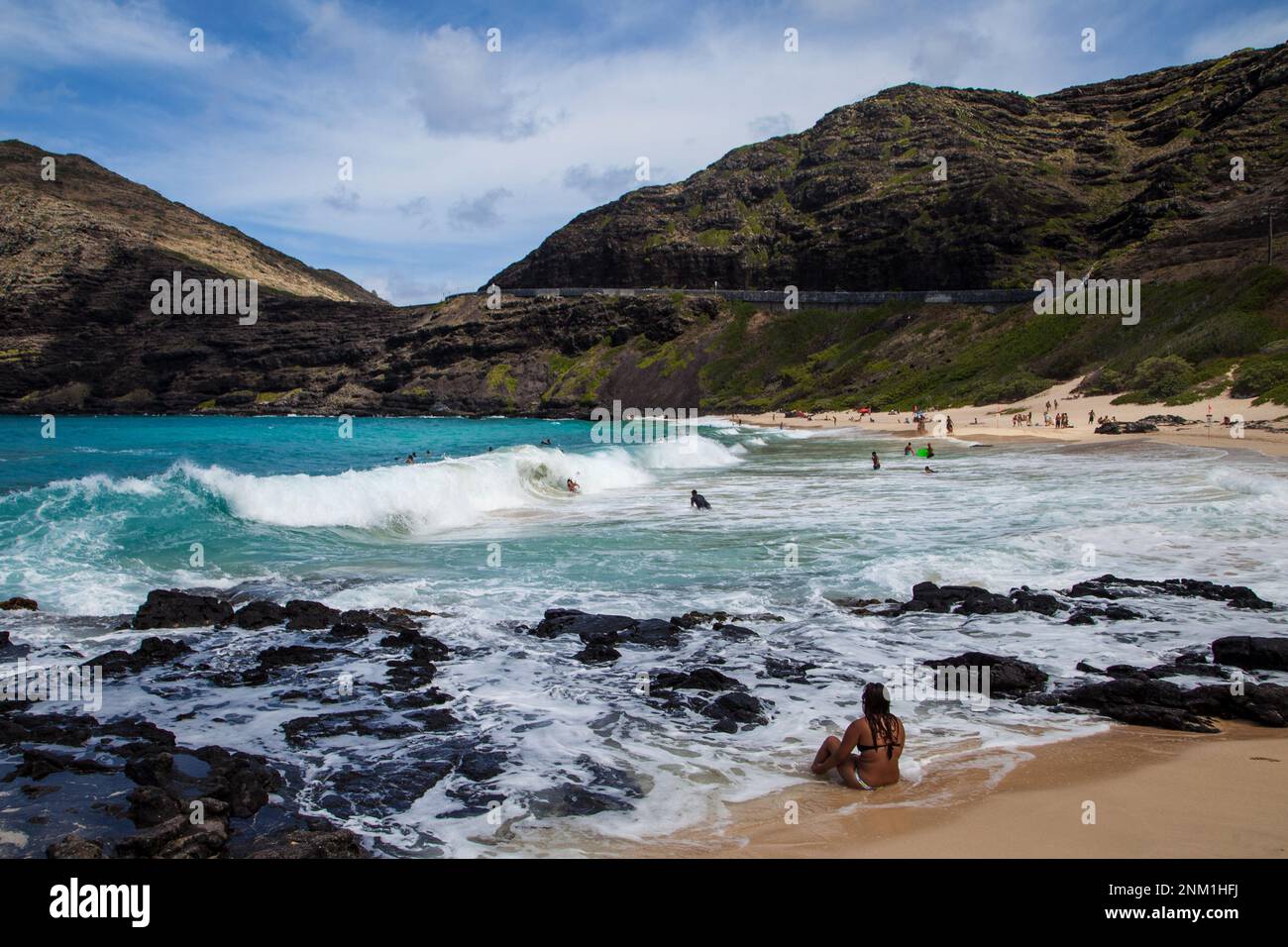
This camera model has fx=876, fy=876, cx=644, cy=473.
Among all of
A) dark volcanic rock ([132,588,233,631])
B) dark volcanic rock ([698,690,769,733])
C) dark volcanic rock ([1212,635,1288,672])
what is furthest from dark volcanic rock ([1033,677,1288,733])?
dark volcanic rock ([132,588,233,631])

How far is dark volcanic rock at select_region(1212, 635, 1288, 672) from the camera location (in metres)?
10.4

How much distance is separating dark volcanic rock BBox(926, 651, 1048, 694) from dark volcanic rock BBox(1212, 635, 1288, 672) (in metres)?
2.27

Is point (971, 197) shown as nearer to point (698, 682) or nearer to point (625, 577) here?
point (625, 577)

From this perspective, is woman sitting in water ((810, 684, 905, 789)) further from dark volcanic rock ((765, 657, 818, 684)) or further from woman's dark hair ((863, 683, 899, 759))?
dark volcanic rock ((765, 657, 818, 684))

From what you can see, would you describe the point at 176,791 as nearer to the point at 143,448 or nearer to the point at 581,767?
the point at 581,767

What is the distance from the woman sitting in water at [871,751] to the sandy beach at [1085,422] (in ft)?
104

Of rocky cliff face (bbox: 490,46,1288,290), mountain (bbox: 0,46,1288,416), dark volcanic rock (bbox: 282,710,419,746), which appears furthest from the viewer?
rocky cliff face (bbox: 490,46,1288,290)

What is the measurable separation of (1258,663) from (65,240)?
193128 mm

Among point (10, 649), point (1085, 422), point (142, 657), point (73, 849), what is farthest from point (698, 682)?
point (1085, 422)

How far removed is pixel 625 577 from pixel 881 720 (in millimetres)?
9804

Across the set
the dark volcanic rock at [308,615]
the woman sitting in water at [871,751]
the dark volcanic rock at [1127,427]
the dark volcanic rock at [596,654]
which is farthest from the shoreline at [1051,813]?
the dark volcanic rock at [1127,427]

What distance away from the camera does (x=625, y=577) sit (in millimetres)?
17109

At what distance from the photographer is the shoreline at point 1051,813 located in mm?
6090

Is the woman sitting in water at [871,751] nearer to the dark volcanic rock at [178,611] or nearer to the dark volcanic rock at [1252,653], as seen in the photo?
the dark volcanic rock at [1252,653]
